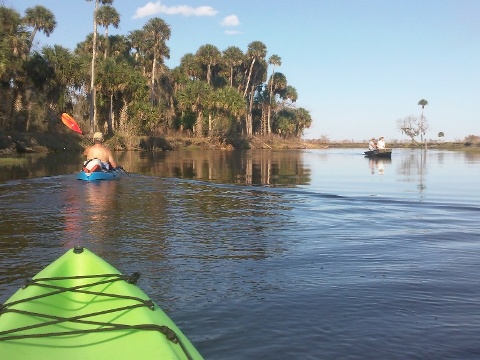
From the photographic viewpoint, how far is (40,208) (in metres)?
10.3

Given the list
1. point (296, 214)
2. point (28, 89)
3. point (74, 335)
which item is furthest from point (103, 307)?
point (28, 89)

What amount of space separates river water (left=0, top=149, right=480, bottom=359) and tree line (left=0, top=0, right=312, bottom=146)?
72.3 feet

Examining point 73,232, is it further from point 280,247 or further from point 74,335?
point 74,335

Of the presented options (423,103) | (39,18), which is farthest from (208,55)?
(423,103)

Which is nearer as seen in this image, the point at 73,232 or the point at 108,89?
the point at 73,232

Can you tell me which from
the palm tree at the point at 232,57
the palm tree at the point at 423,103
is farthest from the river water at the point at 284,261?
the palm tree at the point at 423,103

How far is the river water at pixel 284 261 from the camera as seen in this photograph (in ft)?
13.1

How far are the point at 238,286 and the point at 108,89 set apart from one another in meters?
46.2

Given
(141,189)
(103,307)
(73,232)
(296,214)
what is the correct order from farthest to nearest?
(141,189) < (296,214) < (73,232) < (103,307)

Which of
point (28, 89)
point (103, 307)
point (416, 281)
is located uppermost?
point (28, 89)

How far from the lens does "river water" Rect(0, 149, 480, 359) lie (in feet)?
13.1

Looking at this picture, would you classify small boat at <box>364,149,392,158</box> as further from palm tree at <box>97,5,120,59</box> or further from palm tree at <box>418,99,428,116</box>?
palm tree at <box>418,99,428,116</box>

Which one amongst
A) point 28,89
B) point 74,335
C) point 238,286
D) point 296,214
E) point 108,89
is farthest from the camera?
point 108,89

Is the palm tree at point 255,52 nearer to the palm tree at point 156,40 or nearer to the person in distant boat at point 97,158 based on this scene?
the palm tree at point 156,40
